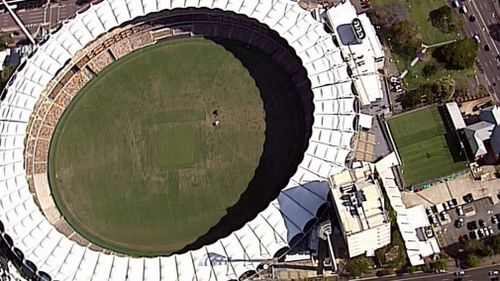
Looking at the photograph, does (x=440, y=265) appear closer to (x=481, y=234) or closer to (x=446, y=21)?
(x=481, y=234)

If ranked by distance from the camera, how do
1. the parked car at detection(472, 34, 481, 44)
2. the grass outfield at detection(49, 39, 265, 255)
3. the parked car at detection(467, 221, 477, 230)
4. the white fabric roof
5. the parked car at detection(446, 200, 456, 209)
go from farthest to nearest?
the parked car at detection(472, 34, 481, 44)
the grass outfield at detection(49, 39, 265, 255)
the white fabric roof
the parked car at detection(446, 200, 456, 209)
the parked car at detection(467, 221, 477, 230)

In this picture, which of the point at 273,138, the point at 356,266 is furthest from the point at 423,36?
the point at 356,266

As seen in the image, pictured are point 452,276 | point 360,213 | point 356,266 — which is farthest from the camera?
point 452,276

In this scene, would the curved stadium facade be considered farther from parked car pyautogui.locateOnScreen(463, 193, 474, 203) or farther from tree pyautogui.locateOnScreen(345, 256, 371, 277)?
parked car pyautogui.locateOnScreen(463, 193, 474, 203)

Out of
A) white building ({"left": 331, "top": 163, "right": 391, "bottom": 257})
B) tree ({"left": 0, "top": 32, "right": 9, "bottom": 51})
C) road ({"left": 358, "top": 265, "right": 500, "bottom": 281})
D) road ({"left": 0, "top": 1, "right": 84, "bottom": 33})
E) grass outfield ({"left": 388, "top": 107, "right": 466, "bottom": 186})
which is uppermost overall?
road ({"left": 0, "top": 1, "right": 84, "bottom": 33})

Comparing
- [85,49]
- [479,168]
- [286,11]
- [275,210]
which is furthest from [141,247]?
[479,168]

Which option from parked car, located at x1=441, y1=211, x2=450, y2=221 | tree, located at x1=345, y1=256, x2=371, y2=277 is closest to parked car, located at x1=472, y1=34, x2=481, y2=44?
parked car, located at x1=441, y1=211, x2=450, y2=221

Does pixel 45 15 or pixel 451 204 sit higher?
pixel 45 15
